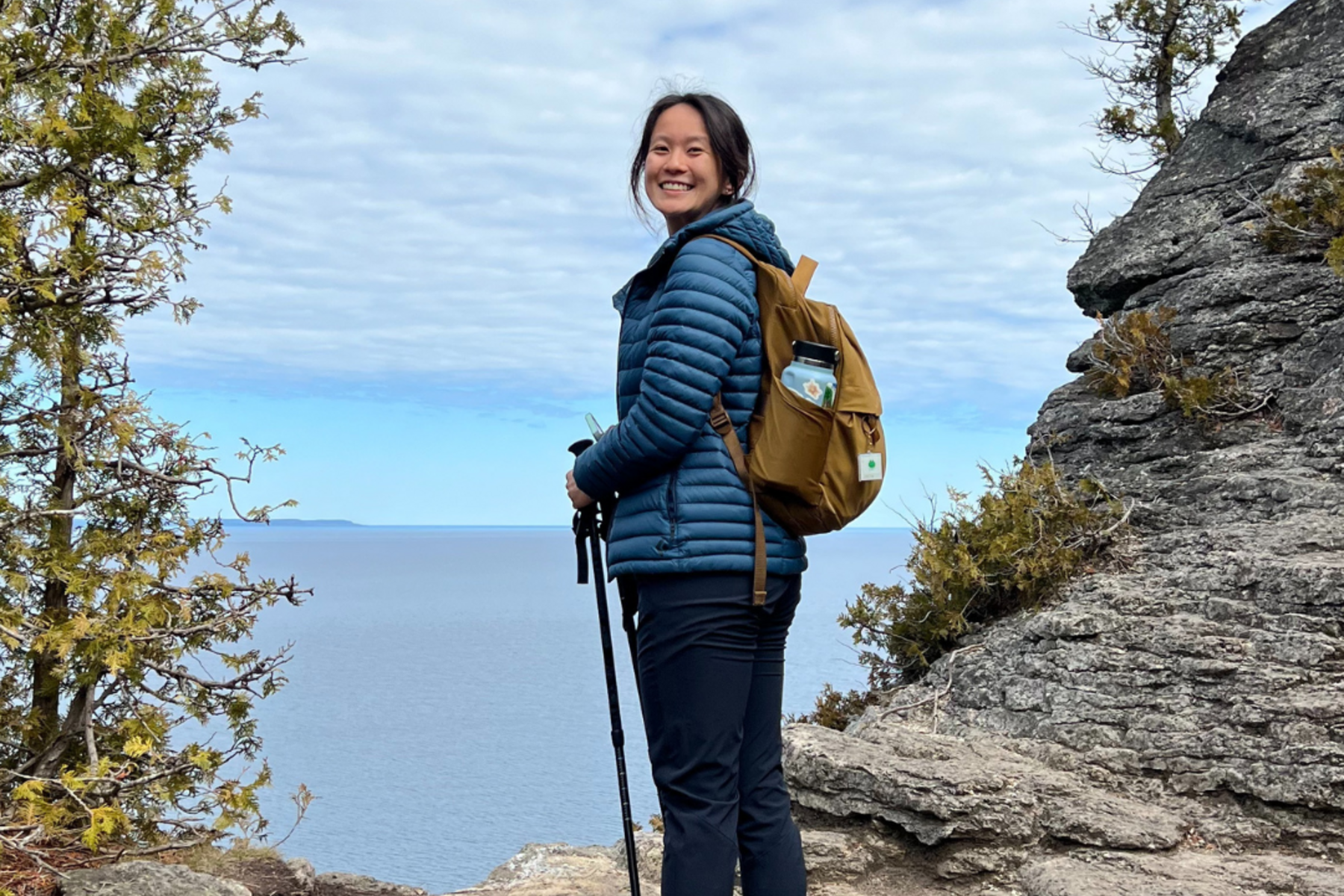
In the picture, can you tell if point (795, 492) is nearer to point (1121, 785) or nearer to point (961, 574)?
point (1121, 785)

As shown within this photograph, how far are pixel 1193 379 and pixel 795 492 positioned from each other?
5362mm

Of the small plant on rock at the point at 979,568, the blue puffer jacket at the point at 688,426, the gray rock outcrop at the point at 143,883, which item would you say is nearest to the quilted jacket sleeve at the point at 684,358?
the blue puffer jacket at the point at 688,426

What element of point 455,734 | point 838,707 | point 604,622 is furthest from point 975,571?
point 455,734

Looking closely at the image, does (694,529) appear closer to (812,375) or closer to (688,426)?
(688,426)

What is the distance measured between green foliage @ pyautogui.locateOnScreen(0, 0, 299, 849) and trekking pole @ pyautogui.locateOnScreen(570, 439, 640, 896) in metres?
1.90

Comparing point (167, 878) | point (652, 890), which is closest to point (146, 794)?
point (167, 878)

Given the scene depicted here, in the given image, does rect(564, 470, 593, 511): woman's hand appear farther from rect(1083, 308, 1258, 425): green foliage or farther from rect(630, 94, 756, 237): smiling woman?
rect(1083, 308, 1258, 425): green foliage

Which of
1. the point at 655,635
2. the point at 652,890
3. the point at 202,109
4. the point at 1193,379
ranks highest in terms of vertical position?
the point at 202,109

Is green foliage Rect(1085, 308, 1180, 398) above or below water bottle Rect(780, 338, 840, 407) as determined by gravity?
above

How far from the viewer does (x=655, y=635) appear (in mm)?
3131

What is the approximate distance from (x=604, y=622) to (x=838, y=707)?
3495 mm

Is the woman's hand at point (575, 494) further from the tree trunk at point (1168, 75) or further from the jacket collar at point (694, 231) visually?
the tree trunk at point (1168, 75)

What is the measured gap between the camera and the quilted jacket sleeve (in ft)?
9.87

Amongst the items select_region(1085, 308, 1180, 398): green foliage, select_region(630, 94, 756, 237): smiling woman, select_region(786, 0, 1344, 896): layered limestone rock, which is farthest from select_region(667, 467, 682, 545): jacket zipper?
select_region(1085, 308, 1180, 398): green foliage
